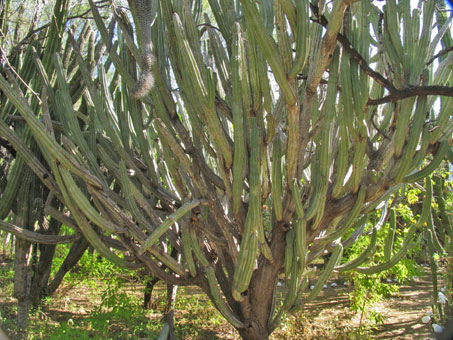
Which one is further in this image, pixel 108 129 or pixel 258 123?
pixel 108 129

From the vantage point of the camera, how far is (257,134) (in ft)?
9.57

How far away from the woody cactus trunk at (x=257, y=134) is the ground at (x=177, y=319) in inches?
57.5

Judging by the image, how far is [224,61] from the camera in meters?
3.42

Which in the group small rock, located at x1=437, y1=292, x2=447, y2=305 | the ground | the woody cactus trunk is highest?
the woody cactus trunk

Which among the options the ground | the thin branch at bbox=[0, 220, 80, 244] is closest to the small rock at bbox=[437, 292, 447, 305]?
the ground

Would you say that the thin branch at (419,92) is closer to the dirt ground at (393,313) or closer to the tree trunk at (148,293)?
the dirt ground at (393,313)

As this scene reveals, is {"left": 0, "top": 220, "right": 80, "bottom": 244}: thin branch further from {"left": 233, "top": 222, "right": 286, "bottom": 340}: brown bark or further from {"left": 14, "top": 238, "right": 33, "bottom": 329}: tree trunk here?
{"left": 233, "top": 222, "right": 286, "bottom": 340}: brown bark

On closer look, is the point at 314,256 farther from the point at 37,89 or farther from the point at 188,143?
the point at 37,89

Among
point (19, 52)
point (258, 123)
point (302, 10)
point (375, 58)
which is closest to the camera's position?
point (302, 10)

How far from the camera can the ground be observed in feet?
14.9

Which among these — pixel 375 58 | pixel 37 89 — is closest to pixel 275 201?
pixel 375 58

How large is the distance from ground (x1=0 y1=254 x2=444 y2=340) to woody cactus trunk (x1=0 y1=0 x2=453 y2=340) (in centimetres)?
146

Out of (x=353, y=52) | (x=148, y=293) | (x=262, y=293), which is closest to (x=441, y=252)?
(x=262, y=293)

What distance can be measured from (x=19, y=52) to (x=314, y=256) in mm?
3718
